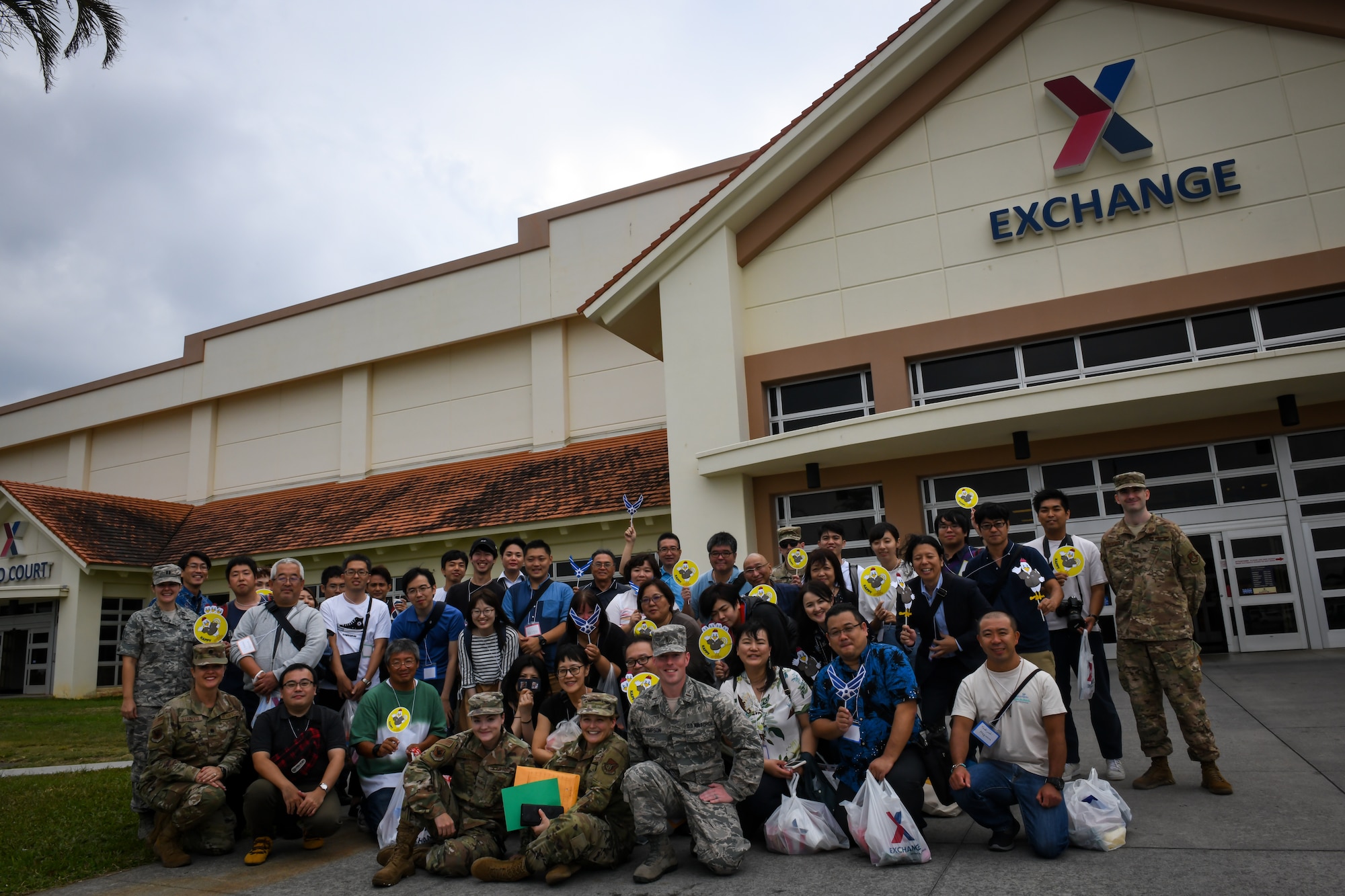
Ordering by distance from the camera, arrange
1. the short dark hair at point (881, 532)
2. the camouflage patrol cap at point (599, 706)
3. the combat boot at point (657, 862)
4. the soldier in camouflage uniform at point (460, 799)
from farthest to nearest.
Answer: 1. the short dark hair at point (881, 532)
2. the camouflage patrol cap at point (599, 706)
3. the soldier in camouflage uniform at point (460, 799)
4. the combat boot at point (657, 862)

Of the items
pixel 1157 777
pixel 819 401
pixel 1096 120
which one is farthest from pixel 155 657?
pixel 1096 120

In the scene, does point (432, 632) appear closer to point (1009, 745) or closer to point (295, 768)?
point (295, 768)

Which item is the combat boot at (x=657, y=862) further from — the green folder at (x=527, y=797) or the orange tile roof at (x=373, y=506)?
the orange tile roof at (x=373, y=506)

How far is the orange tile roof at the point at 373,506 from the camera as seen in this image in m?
17.1

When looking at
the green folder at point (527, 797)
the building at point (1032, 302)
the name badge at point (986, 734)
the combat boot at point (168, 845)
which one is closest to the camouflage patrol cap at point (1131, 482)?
the name badge at point (986, 734)

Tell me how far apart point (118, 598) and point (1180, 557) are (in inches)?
959

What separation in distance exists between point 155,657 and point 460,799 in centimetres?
307

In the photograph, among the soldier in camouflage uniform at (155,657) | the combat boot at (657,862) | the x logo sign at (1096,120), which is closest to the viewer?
the combat boot at (657,862)

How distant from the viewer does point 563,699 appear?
20.3 feet

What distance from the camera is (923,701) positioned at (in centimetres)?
581

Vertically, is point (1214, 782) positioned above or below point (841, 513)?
below

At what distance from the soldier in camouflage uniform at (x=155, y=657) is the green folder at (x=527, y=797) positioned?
3266mm

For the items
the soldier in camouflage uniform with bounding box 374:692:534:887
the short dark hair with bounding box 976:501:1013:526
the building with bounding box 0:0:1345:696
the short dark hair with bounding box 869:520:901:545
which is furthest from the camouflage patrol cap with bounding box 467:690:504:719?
the building with bounding box 0:0:1345:696

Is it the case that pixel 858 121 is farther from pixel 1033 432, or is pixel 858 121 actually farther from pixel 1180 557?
pixel 1180 557
